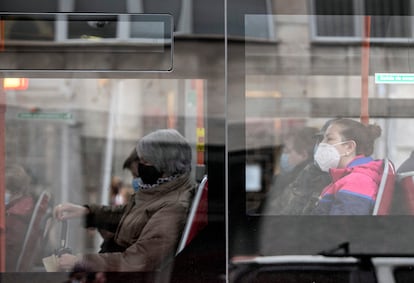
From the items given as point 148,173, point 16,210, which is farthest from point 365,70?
point 16,210

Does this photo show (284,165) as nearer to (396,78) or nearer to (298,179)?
(298,179)

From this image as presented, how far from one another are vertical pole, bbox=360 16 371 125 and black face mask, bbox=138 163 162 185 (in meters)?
1.09

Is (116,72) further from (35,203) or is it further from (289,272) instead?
(289,272)

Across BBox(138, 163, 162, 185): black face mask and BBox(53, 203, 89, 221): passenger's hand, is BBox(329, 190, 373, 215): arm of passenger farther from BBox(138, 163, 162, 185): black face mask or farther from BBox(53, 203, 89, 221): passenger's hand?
BBox(53, 203, 89, 221): passenger's hand

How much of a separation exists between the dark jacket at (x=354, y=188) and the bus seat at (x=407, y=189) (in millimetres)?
118

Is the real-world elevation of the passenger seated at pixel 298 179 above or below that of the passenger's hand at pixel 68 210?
above

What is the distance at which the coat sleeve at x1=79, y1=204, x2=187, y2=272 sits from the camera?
3.76 meters

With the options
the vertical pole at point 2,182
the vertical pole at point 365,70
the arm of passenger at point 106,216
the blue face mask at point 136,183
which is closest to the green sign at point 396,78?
the vertical pole at point 365,70

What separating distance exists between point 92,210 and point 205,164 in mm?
651

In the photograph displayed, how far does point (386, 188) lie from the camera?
3.77m

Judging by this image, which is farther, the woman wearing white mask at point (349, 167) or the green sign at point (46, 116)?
the green sign at point (46, 116)

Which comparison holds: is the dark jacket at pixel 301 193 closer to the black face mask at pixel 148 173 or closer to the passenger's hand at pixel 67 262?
the black face mask at pixel 148 173

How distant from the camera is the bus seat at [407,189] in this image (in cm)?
378

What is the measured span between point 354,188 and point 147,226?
107cm
